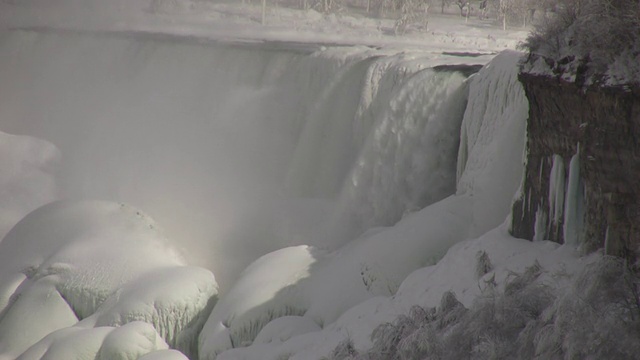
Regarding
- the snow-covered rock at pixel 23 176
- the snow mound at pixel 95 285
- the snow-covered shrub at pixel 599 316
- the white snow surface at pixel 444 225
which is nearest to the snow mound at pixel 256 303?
the white snow surface at pixel 444 225

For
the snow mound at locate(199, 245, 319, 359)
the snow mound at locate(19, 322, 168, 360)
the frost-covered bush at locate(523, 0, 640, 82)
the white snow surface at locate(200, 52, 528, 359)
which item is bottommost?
the snow mound at locate(19, 322, 168, 360)

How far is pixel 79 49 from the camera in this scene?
16.1 meters

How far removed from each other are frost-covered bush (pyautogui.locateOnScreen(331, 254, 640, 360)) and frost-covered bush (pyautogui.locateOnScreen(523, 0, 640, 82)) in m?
1.09

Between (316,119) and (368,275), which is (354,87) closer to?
(316,119)

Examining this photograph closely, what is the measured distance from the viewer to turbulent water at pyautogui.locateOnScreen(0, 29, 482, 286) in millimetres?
9422

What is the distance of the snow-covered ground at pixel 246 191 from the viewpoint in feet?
23.5

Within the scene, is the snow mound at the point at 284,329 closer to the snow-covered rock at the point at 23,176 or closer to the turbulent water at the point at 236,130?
the turbulent water at the point at 236,130

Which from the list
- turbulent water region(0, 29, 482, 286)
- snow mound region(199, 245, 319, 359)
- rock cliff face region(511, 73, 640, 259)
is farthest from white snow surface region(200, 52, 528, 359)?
turbulent water region(0, 29, 482, 286)

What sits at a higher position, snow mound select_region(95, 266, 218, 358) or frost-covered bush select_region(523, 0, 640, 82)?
frost-covered bush select_region(523, 0, 640, 82)

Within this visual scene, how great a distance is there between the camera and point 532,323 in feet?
14.8

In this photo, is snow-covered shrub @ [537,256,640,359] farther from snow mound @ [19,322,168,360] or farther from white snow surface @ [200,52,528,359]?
snow mound @ [19,322,168,360]

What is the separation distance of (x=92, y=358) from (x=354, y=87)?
4.16m

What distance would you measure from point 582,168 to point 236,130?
771cm

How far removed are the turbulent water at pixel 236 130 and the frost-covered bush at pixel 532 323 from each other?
3662mm
